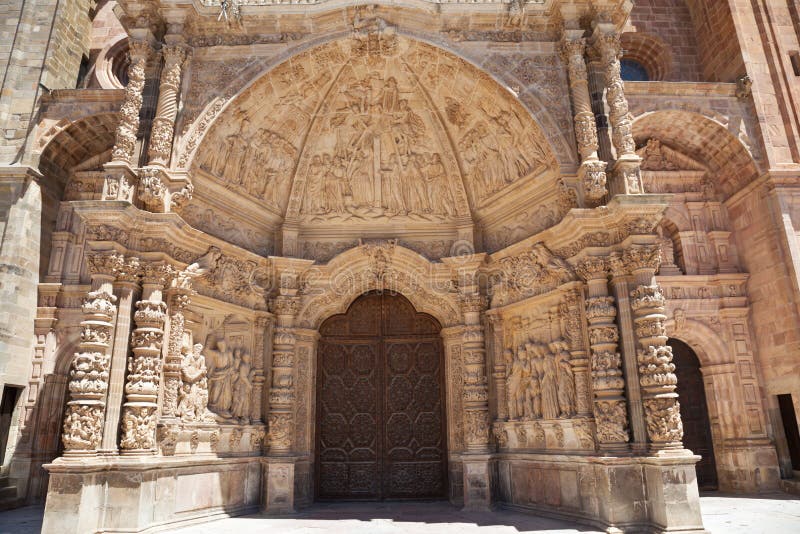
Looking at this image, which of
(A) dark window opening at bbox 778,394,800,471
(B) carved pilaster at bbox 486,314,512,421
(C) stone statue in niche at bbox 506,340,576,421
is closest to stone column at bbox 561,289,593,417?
(C) stone statue in niche at bbox 506,340,576,421

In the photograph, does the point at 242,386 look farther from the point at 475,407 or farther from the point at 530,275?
the point at 530,275

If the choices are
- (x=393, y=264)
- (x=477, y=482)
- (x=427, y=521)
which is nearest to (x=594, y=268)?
(x=393, y=264)

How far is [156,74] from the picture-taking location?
9.03 metres

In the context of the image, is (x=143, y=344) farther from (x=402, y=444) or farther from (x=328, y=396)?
(x=402, y=444)

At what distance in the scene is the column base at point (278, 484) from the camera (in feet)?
29.4

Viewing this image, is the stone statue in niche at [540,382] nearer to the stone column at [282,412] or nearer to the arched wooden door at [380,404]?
the arched wooden door at [380,404]

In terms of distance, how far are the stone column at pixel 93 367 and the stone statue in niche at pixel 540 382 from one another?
20.5ft

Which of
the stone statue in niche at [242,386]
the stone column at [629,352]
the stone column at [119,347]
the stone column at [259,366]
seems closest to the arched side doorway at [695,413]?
the stone column at [629,352]

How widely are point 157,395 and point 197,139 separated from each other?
4.09 metres

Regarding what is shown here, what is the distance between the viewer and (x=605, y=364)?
24.9ft

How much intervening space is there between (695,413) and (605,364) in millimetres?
5833

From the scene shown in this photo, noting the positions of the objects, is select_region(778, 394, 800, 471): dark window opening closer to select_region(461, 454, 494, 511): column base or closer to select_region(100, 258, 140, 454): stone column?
select_region(461, 454, 494, 511): column base

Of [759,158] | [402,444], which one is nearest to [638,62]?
[759,158]

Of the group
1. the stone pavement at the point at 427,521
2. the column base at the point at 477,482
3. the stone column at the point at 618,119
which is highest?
the stone column at the point at 618,119
